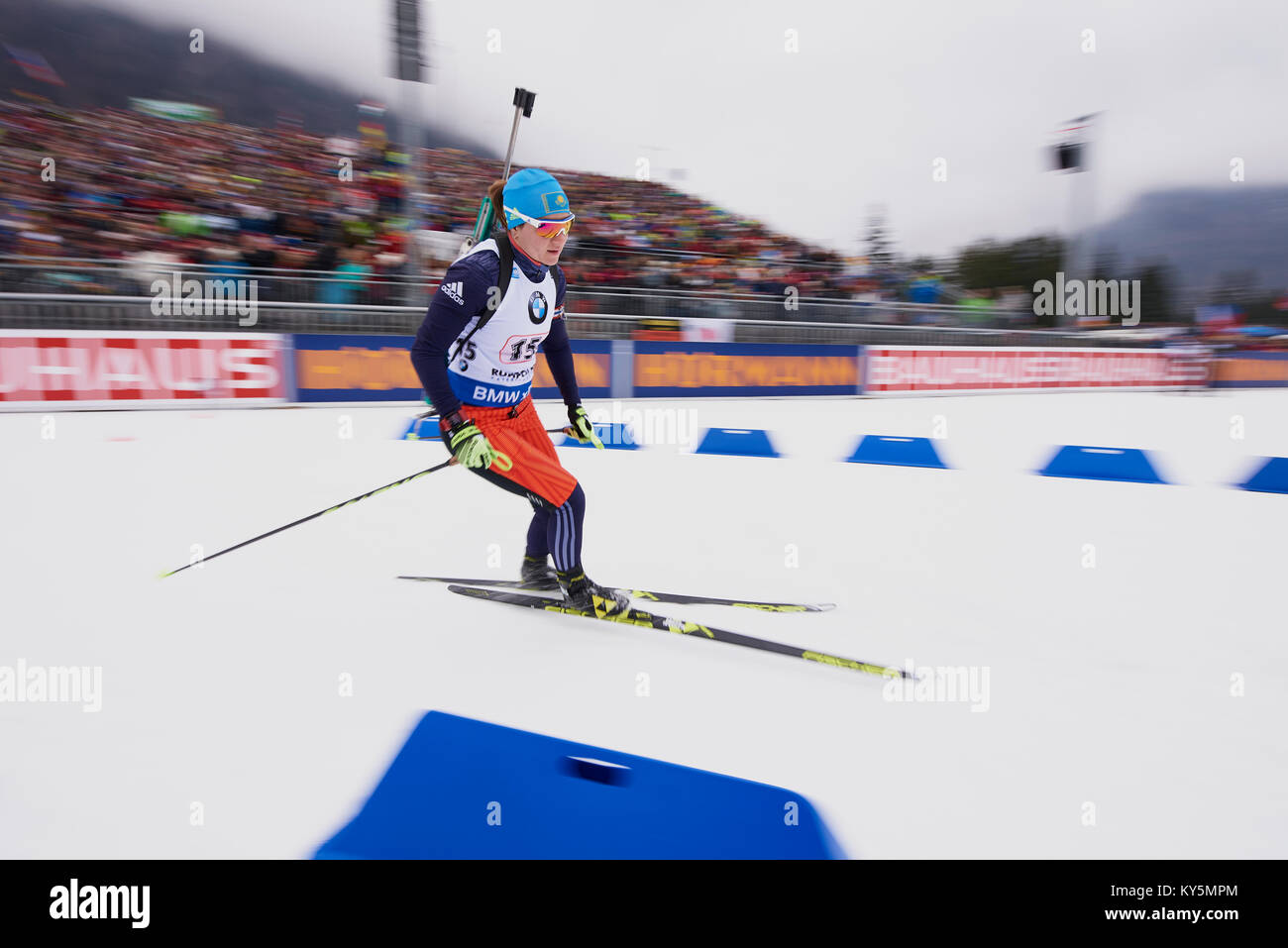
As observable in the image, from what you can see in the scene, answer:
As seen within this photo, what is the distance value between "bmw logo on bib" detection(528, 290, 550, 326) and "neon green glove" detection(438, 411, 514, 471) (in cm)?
52

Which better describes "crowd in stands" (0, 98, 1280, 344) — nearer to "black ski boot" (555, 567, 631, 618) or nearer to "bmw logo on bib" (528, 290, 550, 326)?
"bmw logo on bib" (528, 290, 550, 326)

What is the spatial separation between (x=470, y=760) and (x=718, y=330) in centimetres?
1352

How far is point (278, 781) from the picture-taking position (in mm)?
2010

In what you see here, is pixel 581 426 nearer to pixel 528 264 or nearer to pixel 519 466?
pixel 519 466

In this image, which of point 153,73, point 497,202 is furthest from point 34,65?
point 497,202

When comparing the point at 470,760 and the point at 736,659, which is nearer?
the point at 470,760

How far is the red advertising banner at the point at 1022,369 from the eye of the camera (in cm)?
1437

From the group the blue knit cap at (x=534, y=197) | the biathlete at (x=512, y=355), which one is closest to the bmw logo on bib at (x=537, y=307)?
the biathlete at (x=512, y=355)

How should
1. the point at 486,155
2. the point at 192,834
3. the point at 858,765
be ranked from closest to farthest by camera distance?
1. the point at 192,834
2. the point at 858,765
3. the point at 486,155

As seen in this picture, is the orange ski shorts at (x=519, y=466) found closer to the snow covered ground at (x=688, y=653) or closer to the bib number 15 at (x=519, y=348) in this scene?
the bib number 15 at (x=519, y=348)

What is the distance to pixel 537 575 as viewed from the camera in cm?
358

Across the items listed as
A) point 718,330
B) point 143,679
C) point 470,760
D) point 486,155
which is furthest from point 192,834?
point 486,155

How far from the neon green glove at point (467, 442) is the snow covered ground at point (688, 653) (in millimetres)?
748
